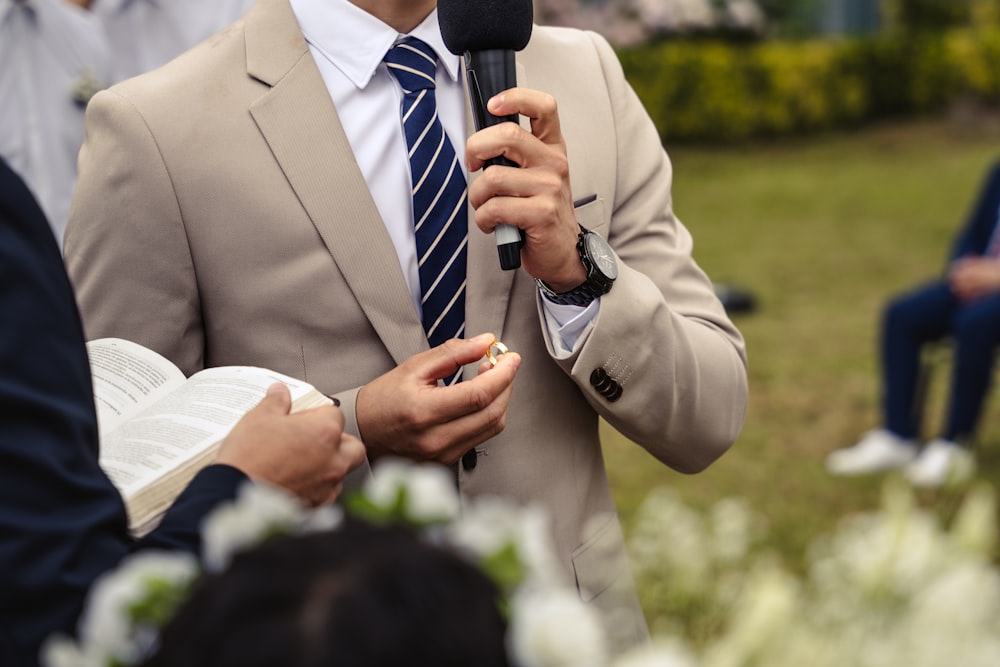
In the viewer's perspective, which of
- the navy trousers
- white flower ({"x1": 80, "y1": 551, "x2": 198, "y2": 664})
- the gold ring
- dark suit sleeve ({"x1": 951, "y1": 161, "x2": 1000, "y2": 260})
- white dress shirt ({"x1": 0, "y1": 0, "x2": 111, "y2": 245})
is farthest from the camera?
dark suit sleeve ({"x1": 951, "y1": 161, "x2": 1000, "y2": 260})

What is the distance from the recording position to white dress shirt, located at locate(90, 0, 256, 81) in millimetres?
3582

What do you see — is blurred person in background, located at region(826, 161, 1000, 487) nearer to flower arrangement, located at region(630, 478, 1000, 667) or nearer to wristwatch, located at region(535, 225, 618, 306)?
wristwatch, located at region(535, 225, 618, 306)

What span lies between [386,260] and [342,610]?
1121 millimetres

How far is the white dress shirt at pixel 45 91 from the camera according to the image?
3395mm

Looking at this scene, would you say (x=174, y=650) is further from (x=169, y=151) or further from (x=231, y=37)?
(x=231, y=37)

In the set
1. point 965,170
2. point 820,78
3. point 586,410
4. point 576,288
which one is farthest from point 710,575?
point 820,78

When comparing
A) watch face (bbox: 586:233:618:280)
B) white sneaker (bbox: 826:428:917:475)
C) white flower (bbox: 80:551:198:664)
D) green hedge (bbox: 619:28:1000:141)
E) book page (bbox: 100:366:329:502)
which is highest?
white flower (bbox: 80:551:198:664)

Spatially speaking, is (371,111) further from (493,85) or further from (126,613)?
(126,613)

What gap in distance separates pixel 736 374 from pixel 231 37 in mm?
1065

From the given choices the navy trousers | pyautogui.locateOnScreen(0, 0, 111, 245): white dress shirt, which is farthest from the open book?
the navy trousers

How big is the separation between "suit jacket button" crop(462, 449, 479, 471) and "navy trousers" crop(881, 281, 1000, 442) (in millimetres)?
4506

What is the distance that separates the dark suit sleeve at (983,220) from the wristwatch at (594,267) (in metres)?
4.73

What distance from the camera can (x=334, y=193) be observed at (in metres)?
1.90

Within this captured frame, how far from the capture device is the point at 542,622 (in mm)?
831
